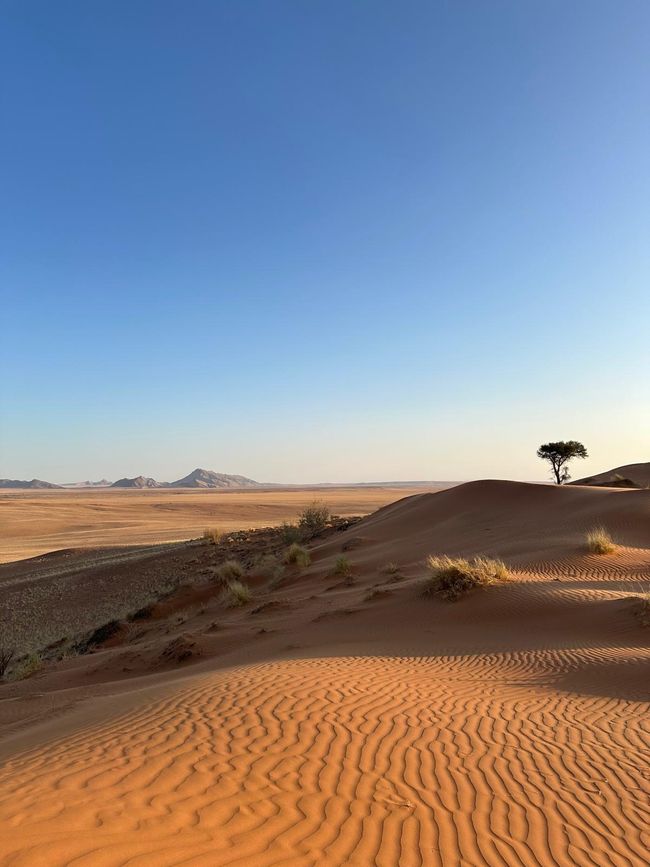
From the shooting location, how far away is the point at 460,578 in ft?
43.4

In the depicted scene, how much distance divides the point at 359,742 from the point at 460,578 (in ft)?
27.6

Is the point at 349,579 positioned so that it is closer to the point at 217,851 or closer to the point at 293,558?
the point at 293,558

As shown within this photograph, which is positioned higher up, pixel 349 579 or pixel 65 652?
pixel 349 579

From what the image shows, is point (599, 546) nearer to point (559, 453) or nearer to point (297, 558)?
point (297, 558)

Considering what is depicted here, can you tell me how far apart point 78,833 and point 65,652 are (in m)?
13.5

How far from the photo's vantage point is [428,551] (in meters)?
19.9

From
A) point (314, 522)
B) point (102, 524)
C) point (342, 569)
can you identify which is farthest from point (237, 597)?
point (102, 524)

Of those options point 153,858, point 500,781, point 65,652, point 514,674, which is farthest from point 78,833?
point 65,652

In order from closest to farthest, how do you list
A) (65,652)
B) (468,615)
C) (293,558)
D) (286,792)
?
(286,792) → (468,615) → (65,652) → (293,558)

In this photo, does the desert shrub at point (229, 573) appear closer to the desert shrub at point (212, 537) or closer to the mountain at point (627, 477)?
the desert shrub at point (212, 537)

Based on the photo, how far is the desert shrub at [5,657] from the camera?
1422 centimetres

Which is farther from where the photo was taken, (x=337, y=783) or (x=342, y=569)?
(x=342, y=569)

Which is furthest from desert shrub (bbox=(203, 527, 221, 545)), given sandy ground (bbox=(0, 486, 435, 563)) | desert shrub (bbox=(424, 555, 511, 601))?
desert shrub (bbox=(424, 555, 511, 601))

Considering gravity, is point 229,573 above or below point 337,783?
below
